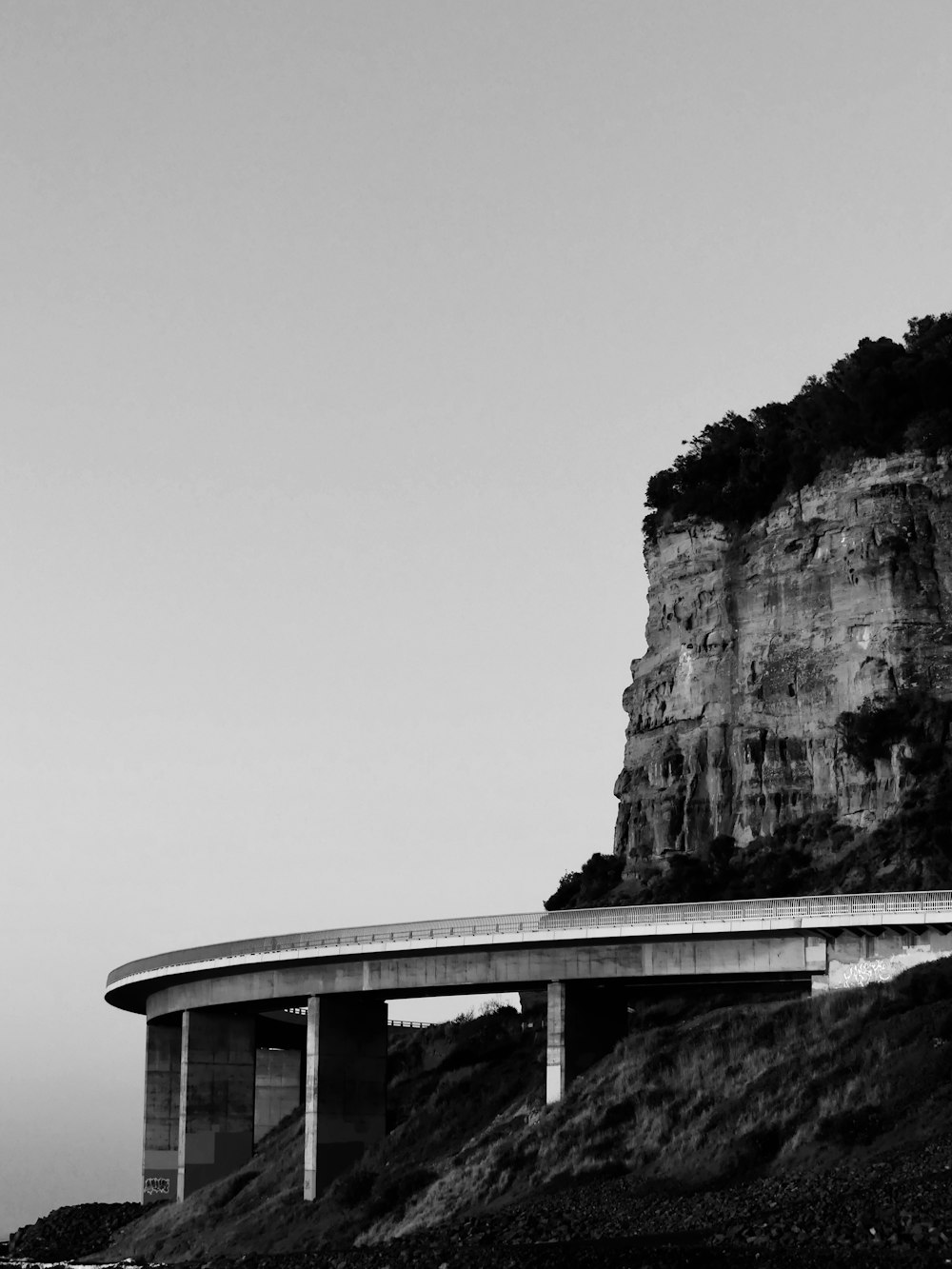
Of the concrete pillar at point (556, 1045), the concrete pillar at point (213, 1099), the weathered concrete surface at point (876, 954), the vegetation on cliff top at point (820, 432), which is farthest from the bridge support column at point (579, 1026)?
the vegetation on cliff top at point (820, 432)

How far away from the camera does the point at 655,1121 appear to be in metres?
58.2

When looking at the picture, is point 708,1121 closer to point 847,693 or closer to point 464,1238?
point 464,1238

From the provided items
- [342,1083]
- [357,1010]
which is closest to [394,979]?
[357,1010]

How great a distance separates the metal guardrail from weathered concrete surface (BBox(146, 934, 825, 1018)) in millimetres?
1052

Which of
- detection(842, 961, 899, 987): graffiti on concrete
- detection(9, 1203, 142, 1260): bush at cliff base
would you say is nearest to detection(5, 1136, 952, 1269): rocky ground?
detection(842, 961, 899, 987): graffiti on concrete

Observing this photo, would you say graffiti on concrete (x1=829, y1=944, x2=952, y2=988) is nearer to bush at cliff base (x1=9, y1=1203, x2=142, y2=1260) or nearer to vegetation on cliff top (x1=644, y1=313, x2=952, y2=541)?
bush at cliff base (x1=9, y1=1203, x2=142, y2=1260)

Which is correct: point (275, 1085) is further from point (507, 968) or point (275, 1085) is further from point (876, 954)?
point (876, 954)

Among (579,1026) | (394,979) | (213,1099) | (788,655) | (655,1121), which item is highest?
(788,655)

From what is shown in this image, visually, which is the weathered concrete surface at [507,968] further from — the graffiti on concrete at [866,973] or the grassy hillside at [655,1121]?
the grassy hillside at [655,1121]

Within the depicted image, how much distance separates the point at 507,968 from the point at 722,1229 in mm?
34910

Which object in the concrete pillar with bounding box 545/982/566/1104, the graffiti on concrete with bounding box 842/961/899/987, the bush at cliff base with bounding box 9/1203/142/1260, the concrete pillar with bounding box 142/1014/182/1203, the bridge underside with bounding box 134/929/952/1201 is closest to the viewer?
the graffiti on concrete with bounding box 842/961/899/987

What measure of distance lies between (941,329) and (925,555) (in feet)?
65.4

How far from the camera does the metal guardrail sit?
206ft

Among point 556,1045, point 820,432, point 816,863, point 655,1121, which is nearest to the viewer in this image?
point 655,1121
